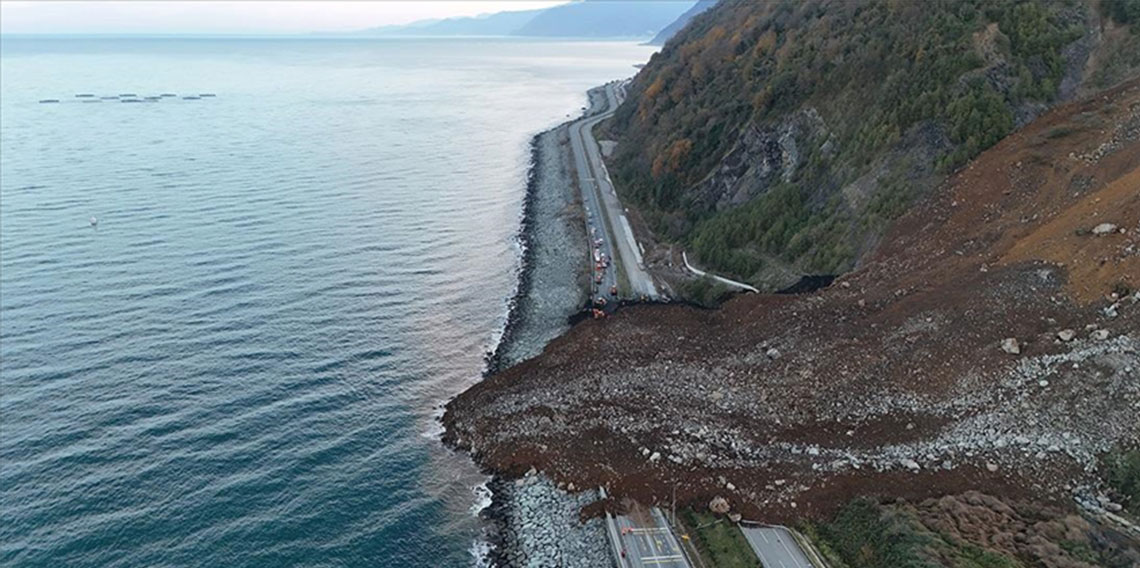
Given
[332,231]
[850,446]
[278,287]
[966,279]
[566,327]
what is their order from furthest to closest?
[332,231], [278,287], [566,327], [966,279], [850,446]

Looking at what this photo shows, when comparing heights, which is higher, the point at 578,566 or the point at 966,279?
the point at 966,279

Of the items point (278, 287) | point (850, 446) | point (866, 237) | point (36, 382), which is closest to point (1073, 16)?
point (866, 237)

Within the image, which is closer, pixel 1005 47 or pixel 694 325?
pixel 694 325

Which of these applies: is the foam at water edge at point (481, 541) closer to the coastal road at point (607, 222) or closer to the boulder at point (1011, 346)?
the coastal road at point (607, 222)

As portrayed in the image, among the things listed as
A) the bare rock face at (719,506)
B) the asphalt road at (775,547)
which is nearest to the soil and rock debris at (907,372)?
the bare rock face at (719,506)

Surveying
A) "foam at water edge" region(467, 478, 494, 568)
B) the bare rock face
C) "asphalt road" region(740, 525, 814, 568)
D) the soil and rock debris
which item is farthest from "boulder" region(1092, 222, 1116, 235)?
"foam at water edge" region(467, 478, 494, 568)

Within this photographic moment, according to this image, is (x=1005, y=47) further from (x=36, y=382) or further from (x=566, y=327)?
(x=36, y=382)
